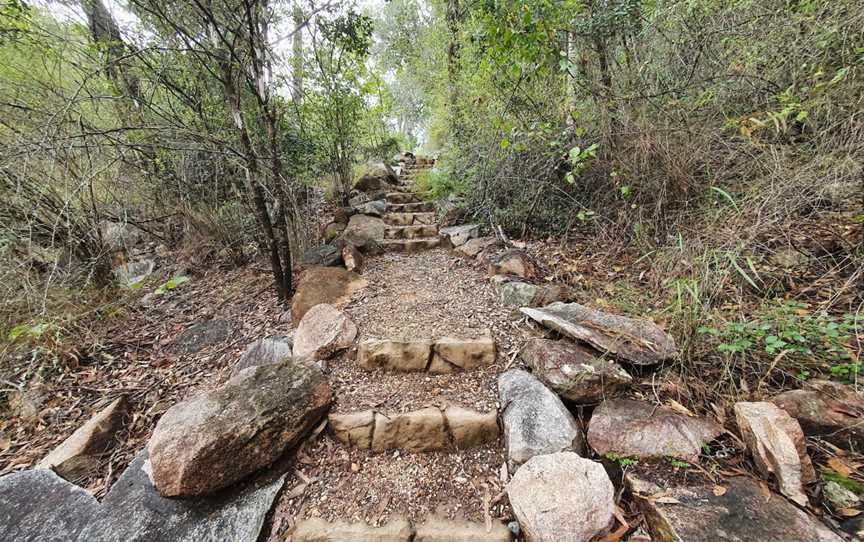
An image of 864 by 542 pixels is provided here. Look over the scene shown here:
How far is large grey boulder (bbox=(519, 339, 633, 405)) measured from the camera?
1488 mm

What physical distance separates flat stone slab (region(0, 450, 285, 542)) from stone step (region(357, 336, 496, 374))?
0.75 m

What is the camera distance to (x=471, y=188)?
153 inches

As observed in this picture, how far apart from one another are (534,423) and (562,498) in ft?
1.08

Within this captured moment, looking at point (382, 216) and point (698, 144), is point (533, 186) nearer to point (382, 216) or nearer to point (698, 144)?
point (698, 144)

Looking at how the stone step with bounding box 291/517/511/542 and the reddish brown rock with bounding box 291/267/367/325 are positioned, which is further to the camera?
the reddish brown rock with bounding box 291/267/367/325

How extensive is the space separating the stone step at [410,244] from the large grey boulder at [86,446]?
8.94 ft

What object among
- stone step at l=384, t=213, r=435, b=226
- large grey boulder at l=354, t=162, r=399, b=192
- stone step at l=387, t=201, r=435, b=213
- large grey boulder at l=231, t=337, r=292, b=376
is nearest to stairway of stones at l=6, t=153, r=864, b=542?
large grey boulder at l=231, t=337, r=292, b=376

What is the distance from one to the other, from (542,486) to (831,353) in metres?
1.44

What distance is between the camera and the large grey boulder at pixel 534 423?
137 cm

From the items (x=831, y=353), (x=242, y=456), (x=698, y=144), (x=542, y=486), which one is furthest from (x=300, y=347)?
(x=698, y=144)

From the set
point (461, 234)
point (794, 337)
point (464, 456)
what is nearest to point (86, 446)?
point (464, 456)

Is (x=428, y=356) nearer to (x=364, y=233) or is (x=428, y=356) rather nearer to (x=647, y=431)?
(x=647, y=431)

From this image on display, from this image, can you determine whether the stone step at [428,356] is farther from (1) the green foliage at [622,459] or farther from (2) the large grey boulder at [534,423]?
(1) the green foliage at [622,459]

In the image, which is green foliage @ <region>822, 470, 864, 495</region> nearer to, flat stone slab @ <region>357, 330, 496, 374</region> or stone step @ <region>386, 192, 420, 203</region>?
flat stone slab @ <region>357, 330, 496, 374</region>
